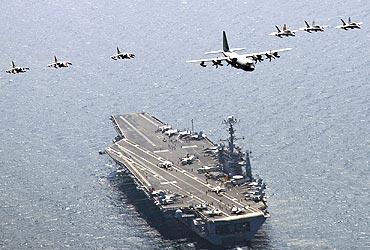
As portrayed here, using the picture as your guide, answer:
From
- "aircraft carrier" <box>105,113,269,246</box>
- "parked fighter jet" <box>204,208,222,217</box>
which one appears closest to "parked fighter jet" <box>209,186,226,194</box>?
"aircraft carrier" <box>105,113,269,246</box>

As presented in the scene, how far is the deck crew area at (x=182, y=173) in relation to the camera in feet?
484

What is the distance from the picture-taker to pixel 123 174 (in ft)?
588

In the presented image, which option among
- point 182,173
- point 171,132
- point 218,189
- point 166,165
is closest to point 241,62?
point 218,189

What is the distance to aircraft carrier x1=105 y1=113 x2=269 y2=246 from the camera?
143 meters

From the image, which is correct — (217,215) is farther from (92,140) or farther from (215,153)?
(92,140)

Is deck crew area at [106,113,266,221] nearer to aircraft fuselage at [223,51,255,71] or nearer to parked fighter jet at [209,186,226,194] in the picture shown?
parked fighter jet at [209,186,226,194]

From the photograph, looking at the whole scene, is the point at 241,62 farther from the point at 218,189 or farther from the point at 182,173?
the point at 182,173

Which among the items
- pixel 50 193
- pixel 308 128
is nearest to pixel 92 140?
pixel 50 193

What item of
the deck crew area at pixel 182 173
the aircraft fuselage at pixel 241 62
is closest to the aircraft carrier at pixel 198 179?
the deck crew area at pixel 182 173

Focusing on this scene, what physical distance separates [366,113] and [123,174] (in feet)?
172

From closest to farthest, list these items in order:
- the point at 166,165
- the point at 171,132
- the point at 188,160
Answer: the point at 166,165 → the point at 188,160 → the point at 171,132

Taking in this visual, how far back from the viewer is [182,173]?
558 feet

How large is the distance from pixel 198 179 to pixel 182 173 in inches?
222

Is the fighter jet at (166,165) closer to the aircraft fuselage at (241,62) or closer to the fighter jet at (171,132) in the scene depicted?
the fighter jet at (171,132)
